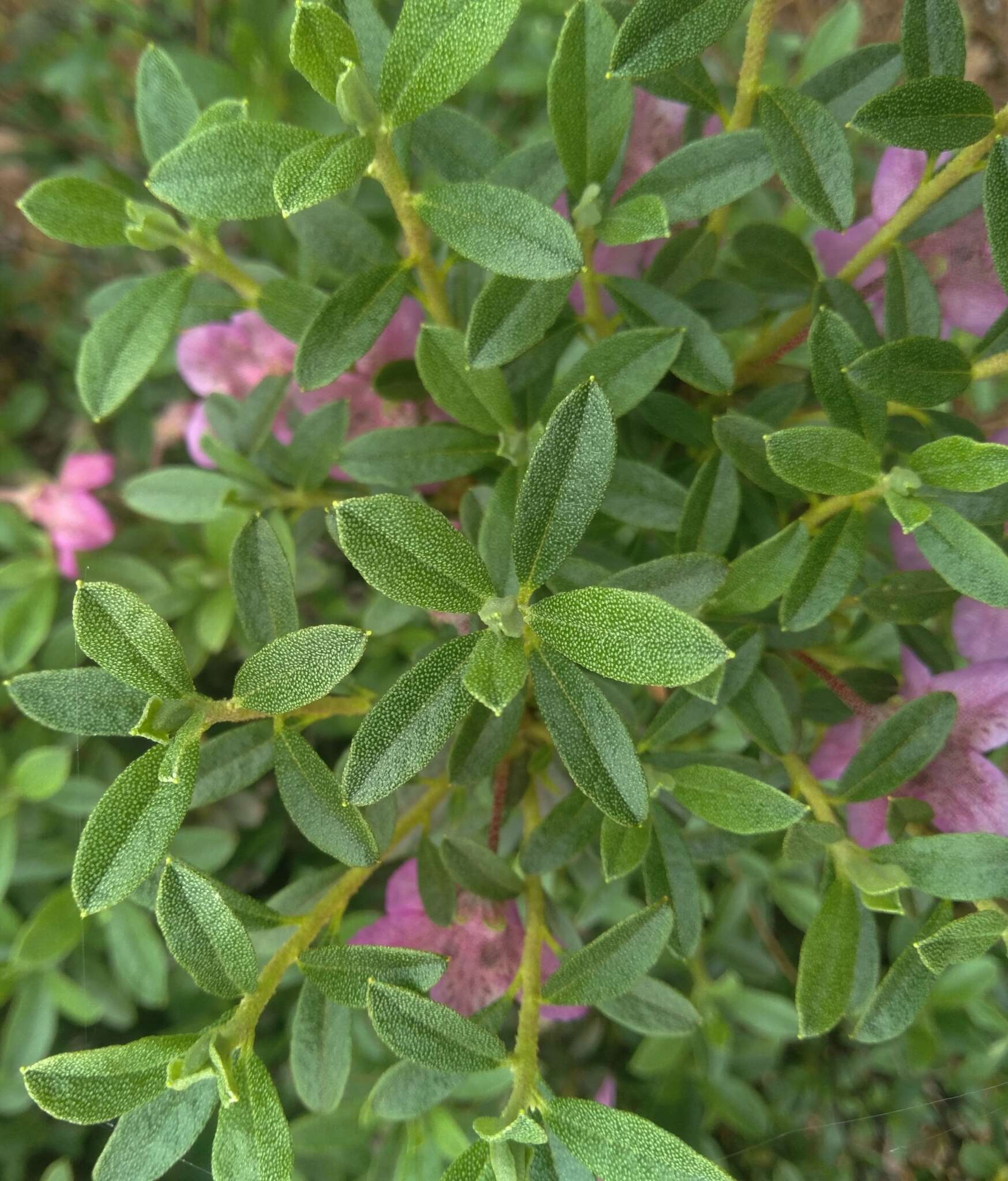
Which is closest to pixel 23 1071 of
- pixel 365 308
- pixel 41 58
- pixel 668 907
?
pixel 668 907

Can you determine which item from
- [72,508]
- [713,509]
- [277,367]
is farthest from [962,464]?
[72,508]

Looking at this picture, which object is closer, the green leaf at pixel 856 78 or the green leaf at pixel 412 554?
the green leaf at pixel 412 554

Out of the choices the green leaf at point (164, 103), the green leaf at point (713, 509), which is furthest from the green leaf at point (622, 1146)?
the green leaf at point (164, 103)

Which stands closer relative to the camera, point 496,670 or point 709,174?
point 496,670

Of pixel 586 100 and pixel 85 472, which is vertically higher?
pixel 586 100

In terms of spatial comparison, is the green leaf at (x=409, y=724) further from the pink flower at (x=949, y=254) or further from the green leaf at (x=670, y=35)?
the pink flower at (x=949, y=254)

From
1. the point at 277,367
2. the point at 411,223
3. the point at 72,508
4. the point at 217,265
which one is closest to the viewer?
the point at 411,223

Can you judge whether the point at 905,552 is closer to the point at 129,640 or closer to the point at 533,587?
the point at 533,587

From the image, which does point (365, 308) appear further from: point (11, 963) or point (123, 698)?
point (11, 963)
